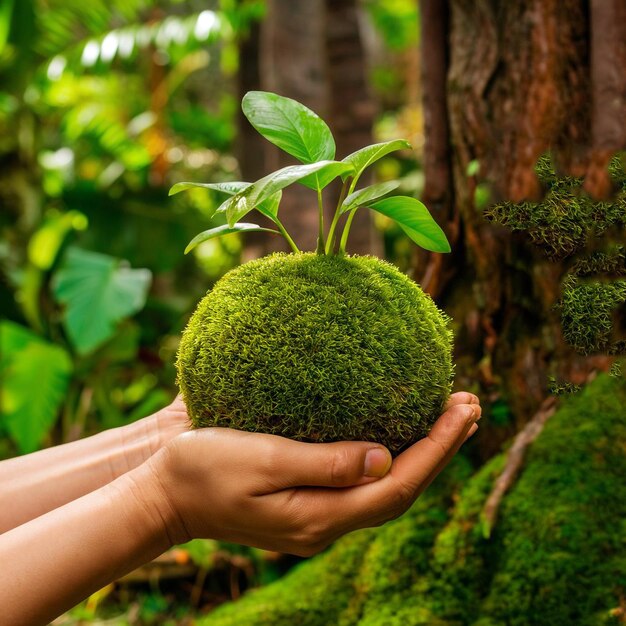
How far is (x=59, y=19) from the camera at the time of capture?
205 inches

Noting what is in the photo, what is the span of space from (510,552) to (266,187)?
114 centimetres

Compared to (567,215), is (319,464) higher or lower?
lower

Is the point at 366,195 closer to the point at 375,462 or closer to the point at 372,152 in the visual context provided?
the point at 372,152

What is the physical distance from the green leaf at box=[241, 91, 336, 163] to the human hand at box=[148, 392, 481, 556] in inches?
20.8

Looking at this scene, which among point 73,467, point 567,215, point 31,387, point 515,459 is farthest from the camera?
point 31,387

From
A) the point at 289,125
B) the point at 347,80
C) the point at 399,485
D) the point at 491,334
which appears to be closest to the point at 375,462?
the point at 399,485

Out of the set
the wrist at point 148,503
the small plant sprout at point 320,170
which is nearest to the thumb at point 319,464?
the wrist at point 148,503

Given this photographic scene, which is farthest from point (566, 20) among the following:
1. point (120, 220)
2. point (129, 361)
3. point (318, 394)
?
point (120, 220)

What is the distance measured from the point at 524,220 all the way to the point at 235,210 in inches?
25.0

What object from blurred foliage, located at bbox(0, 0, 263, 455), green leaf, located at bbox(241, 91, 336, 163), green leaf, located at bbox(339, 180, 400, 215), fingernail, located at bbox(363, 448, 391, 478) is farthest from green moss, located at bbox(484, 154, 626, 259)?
blurred foliage, located at bbox(0, 0, 263, 455)

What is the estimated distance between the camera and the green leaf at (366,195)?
1.17 metres

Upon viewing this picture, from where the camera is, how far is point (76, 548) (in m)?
1.07

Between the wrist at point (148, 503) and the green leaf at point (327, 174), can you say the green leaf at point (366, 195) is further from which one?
the wrist at point (148, 503)

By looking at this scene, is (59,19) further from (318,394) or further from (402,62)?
(402,62)
